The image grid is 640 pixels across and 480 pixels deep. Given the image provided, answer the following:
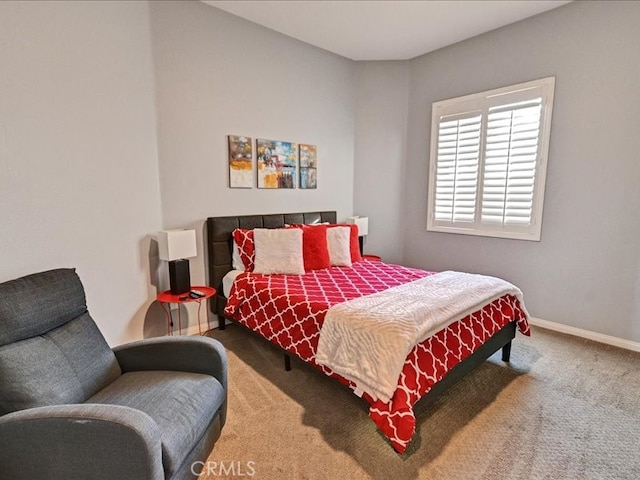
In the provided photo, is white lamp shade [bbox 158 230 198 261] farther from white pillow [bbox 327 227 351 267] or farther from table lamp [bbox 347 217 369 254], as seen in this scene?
table lamp [bbox 347 217 369 254]

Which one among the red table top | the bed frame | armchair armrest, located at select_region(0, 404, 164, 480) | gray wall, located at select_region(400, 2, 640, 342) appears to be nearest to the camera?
armchair armrest, located at select_region(0, 404, 164, 480)

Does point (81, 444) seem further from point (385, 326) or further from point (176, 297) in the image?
point (176, 297)

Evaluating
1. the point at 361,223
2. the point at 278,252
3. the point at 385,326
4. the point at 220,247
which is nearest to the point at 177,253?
the point at 220,247

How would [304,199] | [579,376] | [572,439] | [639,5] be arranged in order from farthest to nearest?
[304,199] < [639,5] < [579,376] < [572,439]

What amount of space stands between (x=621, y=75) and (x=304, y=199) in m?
3.24

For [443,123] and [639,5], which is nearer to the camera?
[639,5]

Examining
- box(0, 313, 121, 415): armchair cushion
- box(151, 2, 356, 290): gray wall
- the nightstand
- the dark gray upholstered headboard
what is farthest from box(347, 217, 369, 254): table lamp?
box(0, 313, 121, 415): armchair cushion

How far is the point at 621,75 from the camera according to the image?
111 inches

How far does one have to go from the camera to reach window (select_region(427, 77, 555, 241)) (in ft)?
10.9

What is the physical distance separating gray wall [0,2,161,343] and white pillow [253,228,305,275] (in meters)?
0.96

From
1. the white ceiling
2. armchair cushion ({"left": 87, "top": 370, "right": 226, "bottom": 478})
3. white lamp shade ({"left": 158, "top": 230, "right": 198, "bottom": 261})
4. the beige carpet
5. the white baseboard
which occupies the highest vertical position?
the white ceiling

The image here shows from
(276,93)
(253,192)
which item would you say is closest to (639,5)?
(276,93)

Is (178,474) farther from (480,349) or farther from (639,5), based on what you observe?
(639,5)

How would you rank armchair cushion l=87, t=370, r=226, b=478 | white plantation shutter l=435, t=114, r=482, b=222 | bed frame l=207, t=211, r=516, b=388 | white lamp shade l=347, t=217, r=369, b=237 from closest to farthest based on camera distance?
armchair cushion l=87, t=370, r=226, b=478 < bed frame l=207, t=211, r=516, b=388 < white plantation shutter l=435, t=114, r=482, b=222 < white lamp shade l=347, t=217, r=369, b=237
